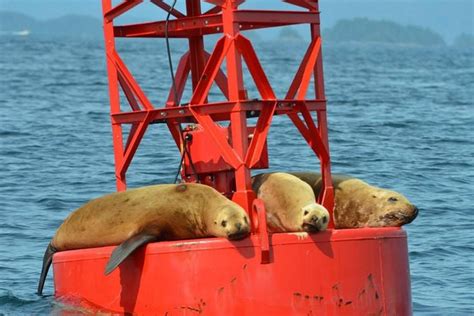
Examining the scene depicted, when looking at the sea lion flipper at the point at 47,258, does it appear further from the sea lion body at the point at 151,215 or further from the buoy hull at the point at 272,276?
the buoy hull at the point at 272,276

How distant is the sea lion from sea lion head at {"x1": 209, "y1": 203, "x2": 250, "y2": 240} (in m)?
0.50

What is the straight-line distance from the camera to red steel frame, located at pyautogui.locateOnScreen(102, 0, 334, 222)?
469 inches

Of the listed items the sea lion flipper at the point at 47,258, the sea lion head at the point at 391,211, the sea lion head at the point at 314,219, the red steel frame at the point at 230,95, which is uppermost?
the red steel frame at the point at 230,95

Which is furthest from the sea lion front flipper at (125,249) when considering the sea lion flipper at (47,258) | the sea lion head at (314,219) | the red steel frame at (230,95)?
the sea lion flipper at (47,258)

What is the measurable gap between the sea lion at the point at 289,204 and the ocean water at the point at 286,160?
1951 millimetres

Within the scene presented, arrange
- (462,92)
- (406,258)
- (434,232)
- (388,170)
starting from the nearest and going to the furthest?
1. (406,258)
2. (434,232)
3. (388,170)
4. (462,92)

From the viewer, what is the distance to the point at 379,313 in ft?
38.5

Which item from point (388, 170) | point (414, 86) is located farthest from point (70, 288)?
point (414, 86)

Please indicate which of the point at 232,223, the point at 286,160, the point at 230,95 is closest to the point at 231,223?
the point at 232,223

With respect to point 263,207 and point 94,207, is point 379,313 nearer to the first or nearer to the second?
point 263,207

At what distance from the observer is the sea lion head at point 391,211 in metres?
12.6

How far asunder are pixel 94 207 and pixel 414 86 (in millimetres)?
39197

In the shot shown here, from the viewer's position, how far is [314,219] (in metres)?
11.5

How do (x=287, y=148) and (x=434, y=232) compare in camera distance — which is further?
(x=287, y=148)
